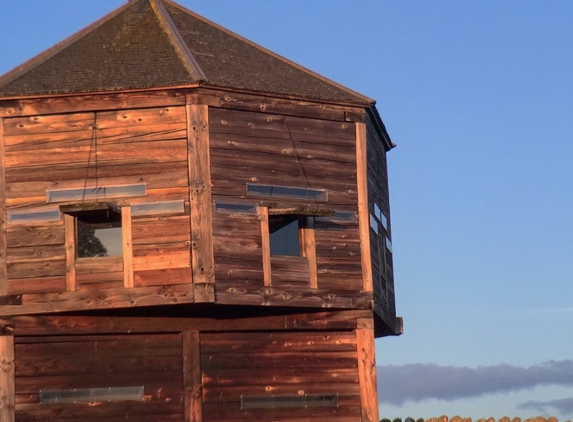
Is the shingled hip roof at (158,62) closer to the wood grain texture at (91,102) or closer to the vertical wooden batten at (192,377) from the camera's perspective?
the wood grain texture at (91,102)

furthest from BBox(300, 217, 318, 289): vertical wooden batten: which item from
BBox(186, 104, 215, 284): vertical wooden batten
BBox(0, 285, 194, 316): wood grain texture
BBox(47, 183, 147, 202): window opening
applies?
BBox(47, 183, 147, 202): window opening

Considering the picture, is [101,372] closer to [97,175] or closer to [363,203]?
[97,175]

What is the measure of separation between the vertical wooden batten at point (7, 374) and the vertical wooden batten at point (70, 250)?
122cm

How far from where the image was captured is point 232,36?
22.8 metres

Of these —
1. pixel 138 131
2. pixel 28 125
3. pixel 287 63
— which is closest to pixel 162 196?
pixel 138 131

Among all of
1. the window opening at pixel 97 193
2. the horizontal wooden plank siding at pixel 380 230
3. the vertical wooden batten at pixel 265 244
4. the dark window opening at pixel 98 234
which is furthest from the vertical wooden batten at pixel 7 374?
the horizontal wooden plank siding at pixel 380 230

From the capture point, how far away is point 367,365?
20.8m

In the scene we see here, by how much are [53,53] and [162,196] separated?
3.75 metres

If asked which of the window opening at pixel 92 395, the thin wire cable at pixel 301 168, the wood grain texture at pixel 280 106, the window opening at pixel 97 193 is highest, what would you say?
the wood grain texture at pixel 280 106

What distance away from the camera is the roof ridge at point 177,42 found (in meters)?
20.3

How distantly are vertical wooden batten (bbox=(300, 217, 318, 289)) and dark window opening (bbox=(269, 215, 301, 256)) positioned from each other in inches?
4.5

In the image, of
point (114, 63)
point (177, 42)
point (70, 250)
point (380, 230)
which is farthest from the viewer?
point (380, 230)

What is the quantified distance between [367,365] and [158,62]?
19.7ft

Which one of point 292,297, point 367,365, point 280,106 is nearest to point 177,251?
point 292,297
